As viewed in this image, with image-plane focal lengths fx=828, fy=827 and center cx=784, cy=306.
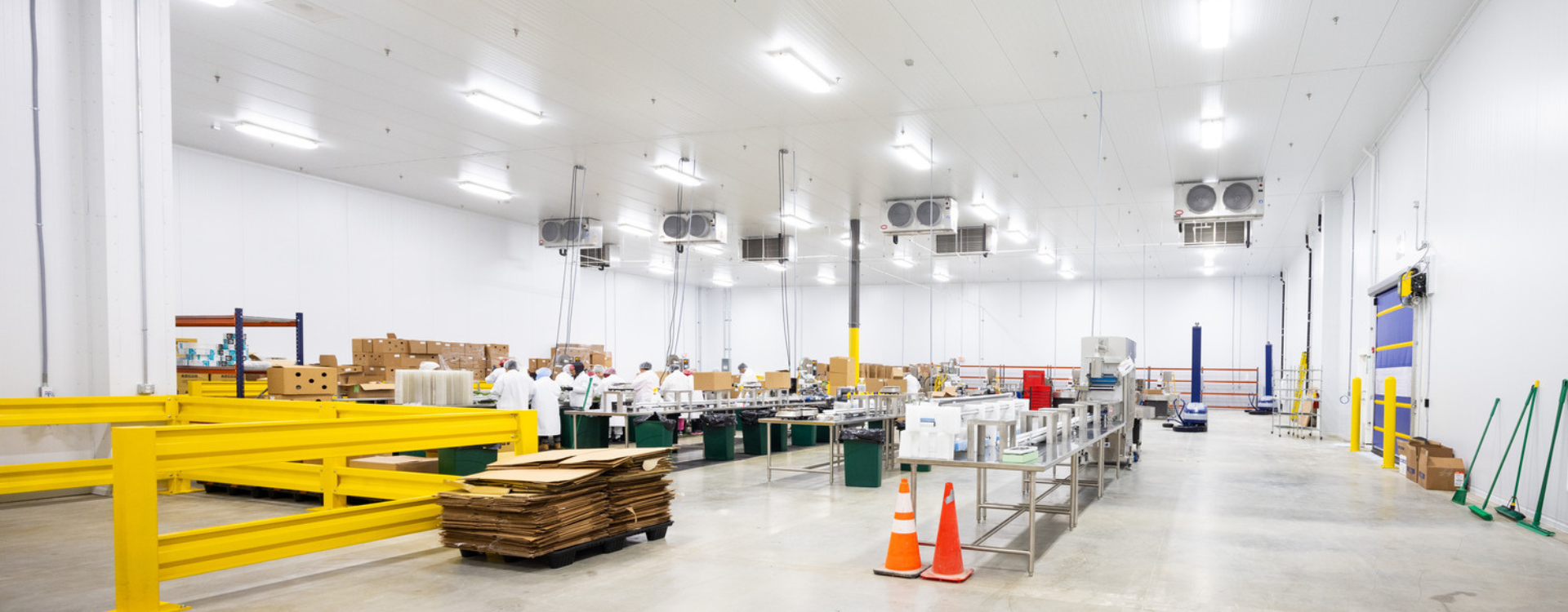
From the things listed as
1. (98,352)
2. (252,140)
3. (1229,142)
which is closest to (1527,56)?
(1229,142)

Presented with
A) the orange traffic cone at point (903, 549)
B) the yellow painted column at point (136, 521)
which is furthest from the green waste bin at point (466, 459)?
the orange traffic cone at point (903, 549)

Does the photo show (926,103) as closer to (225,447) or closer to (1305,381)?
(225,447)

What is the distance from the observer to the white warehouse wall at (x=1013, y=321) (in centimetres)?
2625

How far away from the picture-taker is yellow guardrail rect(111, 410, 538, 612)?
3.82m

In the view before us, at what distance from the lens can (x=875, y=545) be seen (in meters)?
5.89

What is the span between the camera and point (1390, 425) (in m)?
10.7

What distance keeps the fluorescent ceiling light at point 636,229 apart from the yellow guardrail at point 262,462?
38.8 ft

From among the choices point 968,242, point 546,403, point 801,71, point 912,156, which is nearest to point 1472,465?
point 912,156

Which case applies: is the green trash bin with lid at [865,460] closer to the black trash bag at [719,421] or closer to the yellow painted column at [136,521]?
the black trash bag at [719,421]

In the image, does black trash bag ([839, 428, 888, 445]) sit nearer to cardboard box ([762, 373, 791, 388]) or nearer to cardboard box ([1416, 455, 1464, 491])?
cardboard box ([762, 373, 791, 388])

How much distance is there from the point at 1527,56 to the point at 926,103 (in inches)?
207

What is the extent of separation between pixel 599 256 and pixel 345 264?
20.2ft

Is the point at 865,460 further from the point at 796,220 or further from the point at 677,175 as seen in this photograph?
the point at 796,220

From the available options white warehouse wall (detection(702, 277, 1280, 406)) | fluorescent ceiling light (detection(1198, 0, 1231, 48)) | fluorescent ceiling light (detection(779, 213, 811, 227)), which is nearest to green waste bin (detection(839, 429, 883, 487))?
fluorescent ceiling light (detection(1198, 0, 1231, 48))
